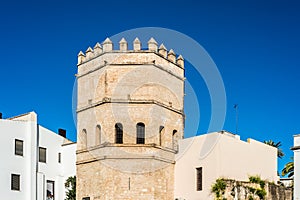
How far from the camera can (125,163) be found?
1348 inches

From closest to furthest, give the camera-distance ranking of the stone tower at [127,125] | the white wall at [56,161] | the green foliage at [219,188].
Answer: the green foliage at [219,188]
the stone tower at [127,125]
the white wall at [56,161]

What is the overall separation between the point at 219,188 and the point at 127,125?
6776mm

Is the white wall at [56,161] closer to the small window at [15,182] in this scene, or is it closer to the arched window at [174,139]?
the small window at [15,182]

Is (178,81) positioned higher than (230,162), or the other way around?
(178,81)

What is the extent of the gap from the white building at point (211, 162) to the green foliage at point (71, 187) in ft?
27.9

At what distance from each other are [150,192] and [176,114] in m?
5.91

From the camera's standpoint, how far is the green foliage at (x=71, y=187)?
40062 mm

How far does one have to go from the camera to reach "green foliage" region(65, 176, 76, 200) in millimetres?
40062

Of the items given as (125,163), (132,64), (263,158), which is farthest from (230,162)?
(132,64)

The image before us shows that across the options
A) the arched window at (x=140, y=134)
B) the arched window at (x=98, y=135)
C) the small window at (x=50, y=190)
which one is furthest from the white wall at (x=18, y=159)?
the arched window at (x=140, y=134)

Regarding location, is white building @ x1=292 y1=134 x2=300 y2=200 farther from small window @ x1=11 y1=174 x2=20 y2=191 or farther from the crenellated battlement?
small window @ x1=11 y1=174 x2=20 y2=191

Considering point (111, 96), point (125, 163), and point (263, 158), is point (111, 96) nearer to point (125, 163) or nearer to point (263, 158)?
point (125, 163)

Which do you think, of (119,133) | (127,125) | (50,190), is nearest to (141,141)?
(127,125)

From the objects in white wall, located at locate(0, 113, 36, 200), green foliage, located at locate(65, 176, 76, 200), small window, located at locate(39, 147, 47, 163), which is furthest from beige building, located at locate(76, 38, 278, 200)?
small window, located at locate(39, 147, 47, 163)
